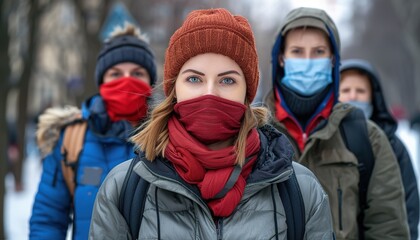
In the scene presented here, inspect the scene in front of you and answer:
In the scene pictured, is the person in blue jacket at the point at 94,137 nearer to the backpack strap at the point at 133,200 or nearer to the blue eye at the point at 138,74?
the blue eye at the point at 138,74

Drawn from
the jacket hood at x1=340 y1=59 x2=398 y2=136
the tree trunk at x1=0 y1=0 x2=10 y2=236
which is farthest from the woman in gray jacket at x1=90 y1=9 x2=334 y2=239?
the tree trunk at x1=0 y1=0 x2=10 y2=236

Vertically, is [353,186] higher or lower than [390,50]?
lower

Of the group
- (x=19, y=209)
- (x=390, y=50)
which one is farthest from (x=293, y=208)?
(x=390, y=50)

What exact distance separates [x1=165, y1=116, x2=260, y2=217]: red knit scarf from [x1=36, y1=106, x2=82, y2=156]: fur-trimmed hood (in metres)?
1.64

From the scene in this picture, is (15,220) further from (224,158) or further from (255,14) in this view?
(255,14)

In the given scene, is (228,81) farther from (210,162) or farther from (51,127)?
(51,127)

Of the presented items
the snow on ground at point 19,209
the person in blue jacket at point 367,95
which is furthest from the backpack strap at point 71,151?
the snow on ground at point 19,209

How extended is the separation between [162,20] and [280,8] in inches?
1368

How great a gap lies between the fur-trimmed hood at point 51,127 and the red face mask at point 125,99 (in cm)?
21

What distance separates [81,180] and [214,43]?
1.61 meters

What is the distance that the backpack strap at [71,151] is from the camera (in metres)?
4.05

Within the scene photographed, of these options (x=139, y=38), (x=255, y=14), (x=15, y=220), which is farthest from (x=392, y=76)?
(x=139, y=38)

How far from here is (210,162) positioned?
2.63 meters

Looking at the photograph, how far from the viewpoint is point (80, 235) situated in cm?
396
